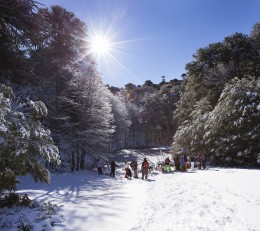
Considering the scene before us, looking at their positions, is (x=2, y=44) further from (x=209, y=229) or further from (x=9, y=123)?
(x=209, y=229)

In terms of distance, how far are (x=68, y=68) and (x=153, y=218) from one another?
2114 cm

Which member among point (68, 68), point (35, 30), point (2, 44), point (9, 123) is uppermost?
point (68, 68)

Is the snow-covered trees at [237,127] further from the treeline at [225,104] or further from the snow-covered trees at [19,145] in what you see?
the snow-covered trees at [19,145]

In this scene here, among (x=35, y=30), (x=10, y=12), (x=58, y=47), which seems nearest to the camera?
(x=10, y=12)

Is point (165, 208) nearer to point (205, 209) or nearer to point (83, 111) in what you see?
point (205, 209)

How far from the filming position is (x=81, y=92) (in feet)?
87.2

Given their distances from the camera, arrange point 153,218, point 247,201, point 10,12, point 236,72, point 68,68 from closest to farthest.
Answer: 1. point 153,218
2. point 247,201
3. point 10,12
4. point 68,68
5. point 236,72

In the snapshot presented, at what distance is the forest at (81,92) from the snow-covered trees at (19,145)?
0.03 meters

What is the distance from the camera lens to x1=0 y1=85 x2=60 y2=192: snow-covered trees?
722 centimetres

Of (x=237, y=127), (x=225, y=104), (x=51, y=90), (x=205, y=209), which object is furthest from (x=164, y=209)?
(x=51, y=90)

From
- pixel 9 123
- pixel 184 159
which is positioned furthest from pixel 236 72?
pixel 9 123

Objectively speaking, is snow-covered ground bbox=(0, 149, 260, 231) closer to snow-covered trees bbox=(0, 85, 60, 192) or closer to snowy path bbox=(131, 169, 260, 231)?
snowy path bbox=(131, 169, 260, 231)

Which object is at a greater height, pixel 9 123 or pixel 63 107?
pixel 63 107

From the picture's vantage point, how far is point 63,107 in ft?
89.0
